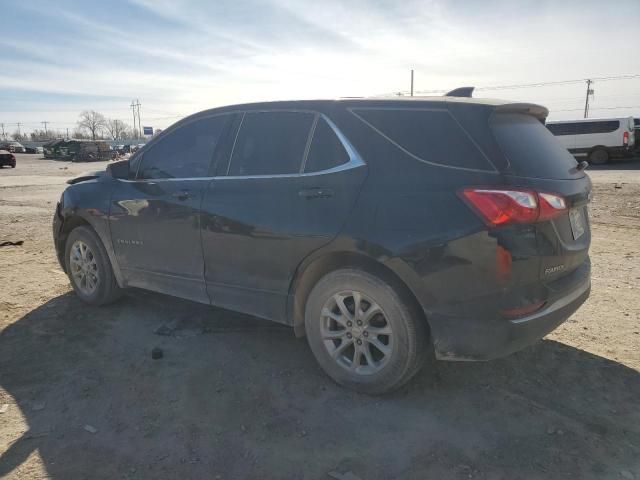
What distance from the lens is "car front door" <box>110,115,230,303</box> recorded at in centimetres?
375

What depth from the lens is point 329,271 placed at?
3.15m

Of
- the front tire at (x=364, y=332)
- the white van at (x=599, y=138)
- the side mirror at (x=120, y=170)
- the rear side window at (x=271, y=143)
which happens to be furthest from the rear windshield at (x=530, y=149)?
the white van at (x=599, y=138)

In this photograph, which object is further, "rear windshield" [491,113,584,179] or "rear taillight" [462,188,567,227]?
"rear windshield" [491,113,584,179]

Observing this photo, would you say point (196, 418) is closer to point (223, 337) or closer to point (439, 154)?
point (223, 337)

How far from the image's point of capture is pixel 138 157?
4312mm

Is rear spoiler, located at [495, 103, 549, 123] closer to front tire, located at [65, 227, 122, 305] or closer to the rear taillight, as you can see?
the rear taillight

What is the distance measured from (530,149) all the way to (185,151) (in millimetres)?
2579

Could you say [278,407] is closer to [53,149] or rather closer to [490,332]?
[490,332]

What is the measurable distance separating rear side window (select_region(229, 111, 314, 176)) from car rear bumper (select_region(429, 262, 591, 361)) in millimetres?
1376

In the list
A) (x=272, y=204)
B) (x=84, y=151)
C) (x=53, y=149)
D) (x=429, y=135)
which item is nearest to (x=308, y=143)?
(x=272, y=204)

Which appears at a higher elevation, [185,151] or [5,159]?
[185,151]

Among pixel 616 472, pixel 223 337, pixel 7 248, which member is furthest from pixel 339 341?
pixel 7 248

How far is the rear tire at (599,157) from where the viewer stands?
2270cm

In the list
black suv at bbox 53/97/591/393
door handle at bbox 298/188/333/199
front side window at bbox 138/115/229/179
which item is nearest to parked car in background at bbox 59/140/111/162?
front side window at bbox 138/115/229/179
